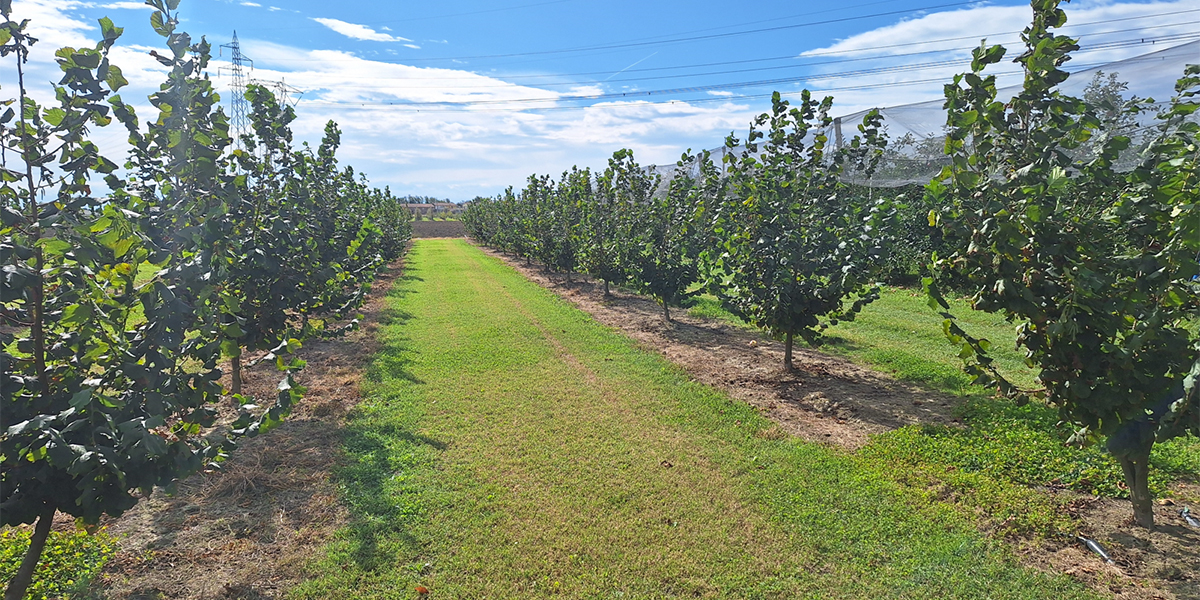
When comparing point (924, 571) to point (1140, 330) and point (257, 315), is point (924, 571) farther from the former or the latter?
point (257, 315)

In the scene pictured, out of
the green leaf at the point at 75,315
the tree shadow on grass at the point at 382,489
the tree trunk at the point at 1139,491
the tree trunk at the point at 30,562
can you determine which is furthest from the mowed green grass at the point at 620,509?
the green leaf at the point at 75,315

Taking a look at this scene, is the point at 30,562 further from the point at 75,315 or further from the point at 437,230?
the point at 437,230

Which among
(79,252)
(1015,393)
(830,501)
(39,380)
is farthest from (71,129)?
(1015,393)

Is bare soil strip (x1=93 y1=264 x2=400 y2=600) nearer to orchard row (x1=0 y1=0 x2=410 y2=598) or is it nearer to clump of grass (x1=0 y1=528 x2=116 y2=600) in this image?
clump of grass (x1=0 y1=528 x2=116 y2=600)

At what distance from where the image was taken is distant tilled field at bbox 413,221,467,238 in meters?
65.8

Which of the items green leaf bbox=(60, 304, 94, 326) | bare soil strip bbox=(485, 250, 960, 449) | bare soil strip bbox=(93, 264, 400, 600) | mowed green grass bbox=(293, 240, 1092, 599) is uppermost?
green leaf bbox=(60, 304, 94, 326)

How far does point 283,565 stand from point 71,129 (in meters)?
2.77

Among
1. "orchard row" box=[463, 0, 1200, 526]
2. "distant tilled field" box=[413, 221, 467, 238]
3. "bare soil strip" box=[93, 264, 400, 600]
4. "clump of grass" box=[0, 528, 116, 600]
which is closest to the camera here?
"orchard row" box=[463, 0, 1200, 526]

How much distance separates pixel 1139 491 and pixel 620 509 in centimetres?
A: 349

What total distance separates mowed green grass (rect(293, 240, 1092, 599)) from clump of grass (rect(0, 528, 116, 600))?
131cm

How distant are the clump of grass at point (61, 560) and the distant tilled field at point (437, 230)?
62.3m

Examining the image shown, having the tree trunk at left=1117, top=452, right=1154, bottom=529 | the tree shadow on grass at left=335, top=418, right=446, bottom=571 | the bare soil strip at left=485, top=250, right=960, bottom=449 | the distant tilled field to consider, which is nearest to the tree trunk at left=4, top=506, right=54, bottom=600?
the tree shadow on grass at left=335, top=418, right=446, bottom=571

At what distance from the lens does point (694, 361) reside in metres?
9.52

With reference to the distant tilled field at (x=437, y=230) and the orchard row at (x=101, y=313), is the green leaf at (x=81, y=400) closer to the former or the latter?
the orchard row at (x=101, y=313)
